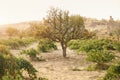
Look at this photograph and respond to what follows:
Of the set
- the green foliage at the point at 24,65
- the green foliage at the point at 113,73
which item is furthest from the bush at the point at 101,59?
the green foliage at the point at 24,65

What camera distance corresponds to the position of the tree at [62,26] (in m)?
21.3

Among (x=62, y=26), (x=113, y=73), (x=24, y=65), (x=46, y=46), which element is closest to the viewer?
(x=113, y=73)

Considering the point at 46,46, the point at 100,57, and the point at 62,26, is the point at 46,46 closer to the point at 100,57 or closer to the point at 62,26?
the point at 62,26

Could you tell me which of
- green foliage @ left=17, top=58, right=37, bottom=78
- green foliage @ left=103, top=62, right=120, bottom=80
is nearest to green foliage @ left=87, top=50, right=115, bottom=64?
green foliage @ left=103, top=62, right=120, bottom=80

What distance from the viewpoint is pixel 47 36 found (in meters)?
21.3

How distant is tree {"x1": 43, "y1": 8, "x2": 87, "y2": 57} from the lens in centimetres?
2133

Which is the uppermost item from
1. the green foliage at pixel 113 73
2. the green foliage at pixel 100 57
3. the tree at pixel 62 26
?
the tree at pixel 62 26

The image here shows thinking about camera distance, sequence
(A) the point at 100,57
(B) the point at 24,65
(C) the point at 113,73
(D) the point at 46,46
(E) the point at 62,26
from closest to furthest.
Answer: (C) the point at 113,73 < (B) the point at 24,65 < (A) the point at 100,57 < (E) the point at 62,26 < (D) the point at 46,46

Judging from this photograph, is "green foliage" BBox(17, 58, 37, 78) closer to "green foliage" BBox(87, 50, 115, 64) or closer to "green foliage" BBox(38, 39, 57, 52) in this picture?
"green foliage" BBox(87, 50, 115, 64)

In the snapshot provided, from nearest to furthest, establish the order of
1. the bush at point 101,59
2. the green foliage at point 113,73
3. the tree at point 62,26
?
the green foliage at point 113,73 < the bush at point 101,59 < the tree at point 62,26

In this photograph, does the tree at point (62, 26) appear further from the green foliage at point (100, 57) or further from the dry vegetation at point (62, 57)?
the green foliage at point (100, 57)

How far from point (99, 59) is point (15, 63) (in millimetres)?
5751

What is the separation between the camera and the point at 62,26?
2162cm

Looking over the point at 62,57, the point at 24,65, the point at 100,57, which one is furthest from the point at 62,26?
the point at 24,65
